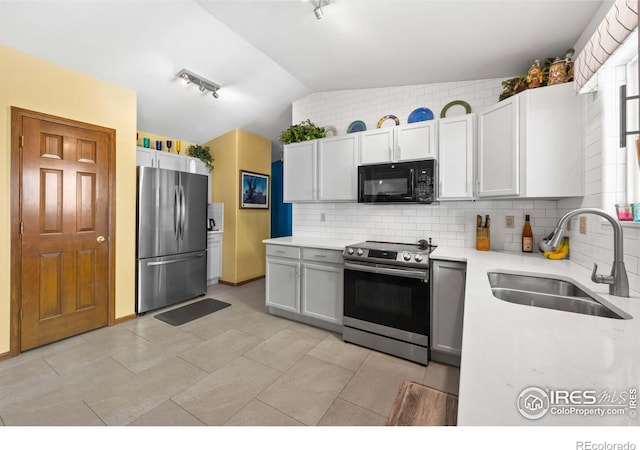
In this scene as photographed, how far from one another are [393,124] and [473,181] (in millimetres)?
1106

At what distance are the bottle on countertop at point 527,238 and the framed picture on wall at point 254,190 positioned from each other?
153 inches

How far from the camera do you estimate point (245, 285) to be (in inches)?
183

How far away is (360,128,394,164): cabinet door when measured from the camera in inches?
109

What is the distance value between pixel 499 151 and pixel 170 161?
168 inches

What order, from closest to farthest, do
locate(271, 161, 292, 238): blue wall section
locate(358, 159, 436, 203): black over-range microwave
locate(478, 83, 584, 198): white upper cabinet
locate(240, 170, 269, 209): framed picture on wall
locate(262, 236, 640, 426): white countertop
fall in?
locate(262, 236, 640, 426): white countertop → locate(478, 83, 584, 198): white upper cabinet → locate(358, 159, 436, 203): black over-range microwave → locate(240, 170, 269, 209): framed picture on wall → locate(271, 161, 292, 238): blue wall section

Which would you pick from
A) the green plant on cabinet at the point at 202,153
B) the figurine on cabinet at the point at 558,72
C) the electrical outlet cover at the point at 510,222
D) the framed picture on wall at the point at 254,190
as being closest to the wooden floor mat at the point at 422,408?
the electrical outlet cover at the point at 510,222

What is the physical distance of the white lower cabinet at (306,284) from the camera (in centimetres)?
274

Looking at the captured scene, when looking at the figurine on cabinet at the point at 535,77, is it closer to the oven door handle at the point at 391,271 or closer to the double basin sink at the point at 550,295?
the double basin sink at the point at 550,295

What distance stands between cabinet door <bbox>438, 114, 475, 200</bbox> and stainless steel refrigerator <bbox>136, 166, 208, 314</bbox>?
3.11m

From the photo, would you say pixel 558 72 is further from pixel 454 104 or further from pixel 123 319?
pixel 123 319

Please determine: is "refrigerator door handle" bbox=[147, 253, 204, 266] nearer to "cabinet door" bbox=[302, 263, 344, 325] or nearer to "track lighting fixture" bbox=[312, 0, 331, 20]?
"cabinet door" bbox=[302, 263, 344, 325]

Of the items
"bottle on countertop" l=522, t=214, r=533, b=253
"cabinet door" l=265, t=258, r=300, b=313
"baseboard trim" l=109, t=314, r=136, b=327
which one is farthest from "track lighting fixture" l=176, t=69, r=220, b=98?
"bottle on countertop" l=522, t=214, r=533, b=253
